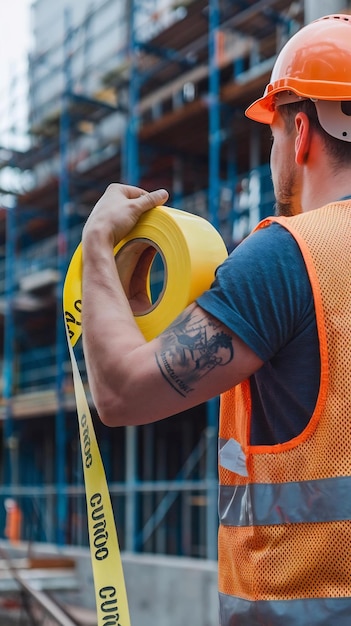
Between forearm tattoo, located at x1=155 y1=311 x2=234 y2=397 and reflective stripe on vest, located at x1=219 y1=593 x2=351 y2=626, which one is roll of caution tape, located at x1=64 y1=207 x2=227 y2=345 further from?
reflective stripe on vest, located at x1=219 y1=593 x2=351 y2=626

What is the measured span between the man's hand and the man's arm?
0.13 meters

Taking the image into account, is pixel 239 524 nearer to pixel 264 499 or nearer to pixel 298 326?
pixel 264 499

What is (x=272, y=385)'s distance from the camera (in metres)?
1.56

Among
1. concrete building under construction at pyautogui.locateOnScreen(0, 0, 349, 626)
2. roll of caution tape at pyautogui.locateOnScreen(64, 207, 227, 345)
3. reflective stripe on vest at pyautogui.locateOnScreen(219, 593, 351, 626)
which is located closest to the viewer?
reflective stripe on vest at pyautogui.locateOnScreen(219, 593, 351, 626)

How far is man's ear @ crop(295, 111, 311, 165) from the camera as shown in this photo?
1.69 metres

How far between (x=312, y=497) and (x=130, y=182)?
43.2ft

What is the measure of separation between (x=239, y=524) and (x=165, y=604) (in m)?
9.16

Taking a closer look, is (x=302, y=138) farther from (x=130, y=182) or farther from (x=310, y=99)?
(x=130, y=182)

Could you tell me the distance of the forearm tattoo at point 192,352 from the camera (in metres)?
1.49

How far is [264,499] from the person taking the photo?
1.55 m

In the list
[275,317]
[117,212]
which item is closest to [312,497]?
[275,317]

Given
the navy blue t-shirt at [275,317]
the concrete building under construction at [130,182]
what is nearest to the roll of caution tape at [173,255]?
the navy blue t-shirt at [275,317]

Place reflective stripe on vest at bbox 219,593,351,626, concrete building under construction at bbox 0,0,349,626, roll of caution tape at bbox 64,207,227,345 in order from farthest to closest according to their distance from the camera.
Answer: concrete building under construction at bbox 0,0,349,626 → roll of caution tape at bbox 64,207,227,345 → reflective stripe on vest at bbox 219,593,351,626

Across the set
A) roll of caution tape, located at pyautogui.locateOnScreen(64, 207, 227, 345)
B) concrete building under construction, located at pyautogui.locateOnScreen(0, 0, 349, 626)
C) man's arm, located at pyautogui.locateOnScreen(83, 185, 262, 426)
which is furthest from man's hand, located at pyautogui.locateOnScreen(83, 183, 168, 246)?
concrete building under construction, located at pyautogui.locateOnScreen(0, 0, 349, 626)
